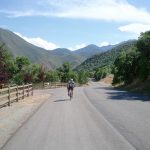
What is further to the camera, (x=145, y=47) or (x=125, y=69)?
(x=125, y=69)

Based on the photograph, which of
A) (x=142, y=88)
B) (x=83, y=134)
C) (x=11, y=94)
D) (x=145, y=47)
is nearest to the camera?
(x=83, y=134)

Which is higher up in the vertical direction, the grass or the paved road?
the grass

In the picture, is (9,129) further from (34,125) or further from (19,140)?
(19,140)

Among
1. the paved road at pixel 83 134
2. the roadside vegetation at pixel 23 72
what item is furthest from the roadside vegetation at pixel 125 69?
the paved road at pixel 83 134

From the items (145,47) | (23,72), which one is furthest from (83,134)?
(23,72)

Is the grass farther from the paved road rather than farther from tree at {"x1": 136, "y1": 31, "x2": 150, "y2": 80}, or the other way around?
the paved road

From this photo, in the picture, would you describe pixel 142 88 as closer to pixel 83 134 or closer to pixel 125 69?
pixel 125 69

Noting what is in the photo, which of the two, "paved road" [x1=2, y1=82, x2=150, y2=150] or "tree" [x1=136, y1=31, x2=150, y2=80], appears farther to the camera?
"tree" [x1=136, y1=31, x2=150, y2=80]

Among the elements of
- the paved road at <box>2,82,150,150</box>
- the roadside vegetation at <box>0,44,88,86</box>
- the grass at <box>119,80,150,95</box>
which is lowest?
the paved road at <box>2,82,150,150</box>

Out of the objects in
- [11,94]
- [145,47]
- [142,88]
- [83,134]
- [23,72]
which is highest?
[145,47]

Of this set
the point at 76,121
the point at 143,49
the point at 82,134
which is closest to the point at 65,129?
the point at 82,134

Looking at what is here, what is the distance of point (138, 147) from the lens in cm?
1047

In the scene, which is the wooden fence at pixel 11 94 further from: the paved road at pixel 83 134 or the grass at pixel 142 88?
the grass at pixel 142 88

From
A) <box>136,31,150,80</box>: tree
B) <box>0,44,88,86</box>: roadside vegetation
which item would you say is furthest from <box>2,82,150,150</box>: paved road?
<box>136,31,150,80</box>: tree
